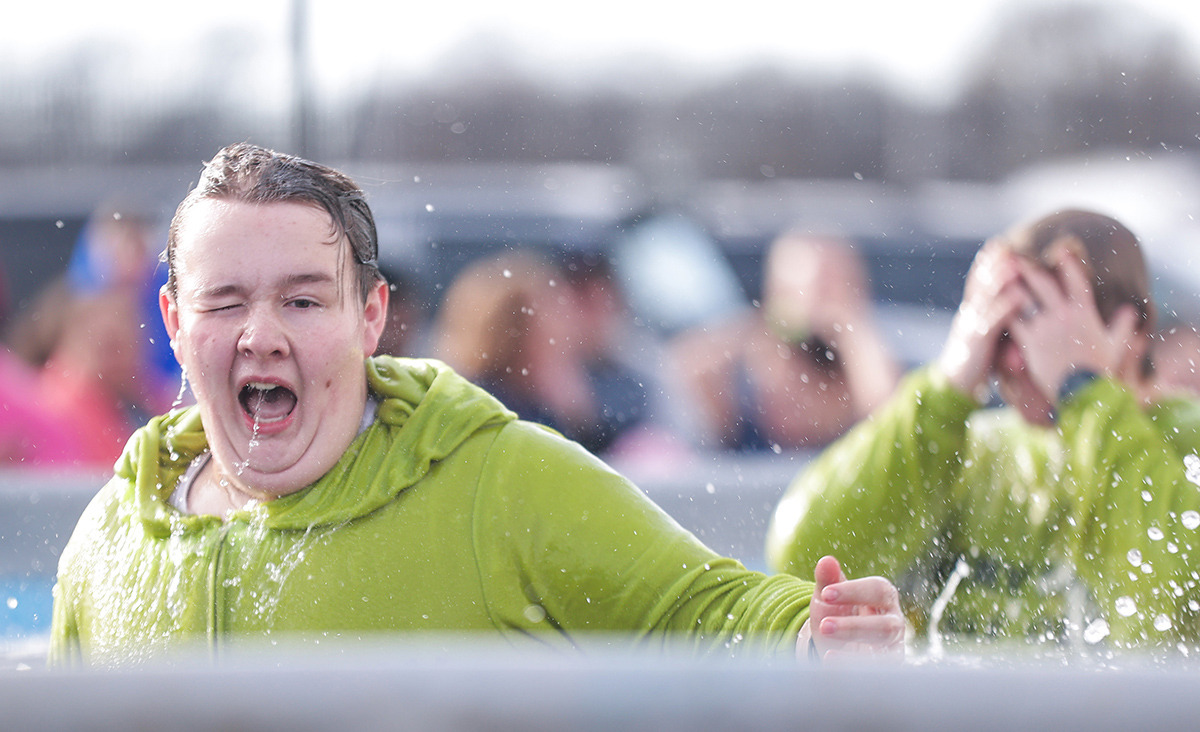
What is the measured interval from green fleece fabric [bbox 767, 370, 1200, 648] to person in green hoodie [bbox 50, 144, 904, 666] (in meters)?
0.82

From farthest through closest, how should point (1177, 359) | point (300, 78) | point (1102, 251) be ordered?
point (300, 78)
point (1177, 359)
point (1102, 251)

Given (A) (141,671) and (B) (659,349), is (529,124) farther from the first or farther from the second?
(A) (141,671)

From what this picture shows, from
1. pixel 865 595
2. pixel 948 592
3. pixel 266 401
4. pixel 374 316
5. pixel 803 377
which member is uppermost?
pixel 374 316

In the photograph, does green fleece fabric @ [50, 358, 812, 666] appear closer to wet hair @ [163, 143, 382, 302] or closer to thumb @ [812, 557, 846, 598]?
thumb @ [812, 557, 846, 598]

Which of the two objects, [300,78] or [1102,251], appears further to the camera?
[300,78]

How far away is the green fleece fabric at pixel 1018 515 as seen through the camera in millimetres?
2238

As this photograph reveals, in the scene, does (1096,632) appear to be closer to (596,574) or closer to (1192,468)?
(1192,468)

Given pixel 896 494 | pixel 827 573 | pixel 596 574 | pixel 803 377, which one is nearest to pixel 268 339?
pixel 596 574

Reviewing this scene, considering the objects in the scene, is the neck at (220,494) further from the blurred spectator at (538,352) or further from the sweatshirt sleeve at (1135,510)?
the sweatshirt sleeve at (1135,510)

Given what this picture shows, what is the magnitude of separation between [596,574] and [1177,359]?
5.69 feet

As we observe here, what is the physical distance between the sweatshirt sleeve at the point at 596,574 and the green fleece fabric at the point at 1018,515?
0.81 m

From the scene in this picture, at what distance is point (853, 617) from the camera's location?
4.95 ft

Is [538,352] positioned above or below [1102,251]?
below

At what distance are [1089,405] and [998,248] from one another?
0.39 m
